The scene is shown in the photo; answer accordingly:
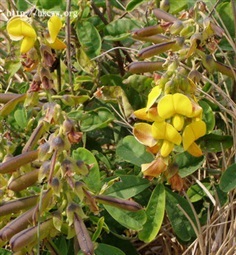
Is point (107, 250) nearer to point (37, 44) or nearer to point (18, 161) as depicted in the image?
point (18, 161)

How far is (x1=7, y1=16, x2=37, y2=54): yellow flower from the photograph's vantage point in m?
1.21

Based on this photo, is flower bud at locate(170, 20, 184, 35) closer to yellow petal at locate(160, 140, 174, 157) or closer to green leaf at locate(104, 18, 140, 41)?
yellow petal at locate(160, 140, 174, 157)

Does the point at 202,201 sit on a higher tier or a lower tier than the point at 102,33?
lower

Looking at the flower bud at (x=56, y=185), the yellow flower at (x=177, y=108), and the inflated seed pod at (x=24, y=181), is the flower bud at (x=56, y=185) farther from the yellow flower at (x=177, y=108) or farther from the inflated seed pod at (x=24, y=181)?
the yellow flower at (x=177, y=108)

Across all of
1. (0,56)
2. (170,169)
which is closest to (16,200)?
(170,169)

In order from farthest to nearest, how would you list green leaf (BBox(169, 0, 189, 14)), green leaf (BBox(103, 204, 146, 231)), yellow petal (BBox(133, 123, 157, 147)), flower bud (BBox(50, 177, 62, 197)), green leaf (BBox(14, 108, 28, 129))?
green leaf (BBox(169, 0, 189, 14))
green leaf (BBox(14, 108, 28, 129))
green leaf (BBox(103, 204, 146, 231))
yellow petal (BBox(133, 123, 157, 147))
flower bud (BBox(50, 177, 62, 197))

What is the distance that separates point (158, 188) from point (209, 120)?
18cm

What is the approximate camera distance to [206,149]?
150cm

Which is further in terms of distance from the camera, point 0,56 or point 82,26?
point 0,56

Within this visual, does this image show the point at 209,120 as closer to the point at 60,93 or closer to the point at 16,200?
the point at 60,93

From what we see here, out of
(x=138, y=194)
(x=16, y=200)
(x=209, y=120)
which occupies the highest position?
(x=16, y=200)

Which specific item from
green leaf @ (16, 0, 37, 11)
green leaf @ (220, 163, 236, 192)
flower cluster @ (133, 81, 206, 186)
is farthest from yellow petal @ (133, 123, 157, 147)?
green leaf @ (16, 0, 37, 11)

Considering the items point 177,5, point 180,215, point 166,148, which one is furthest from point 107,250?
point 177,5

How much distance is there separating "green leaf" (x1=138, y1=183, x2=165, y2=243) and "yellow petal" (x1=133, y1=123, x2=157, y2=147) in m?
0.20
